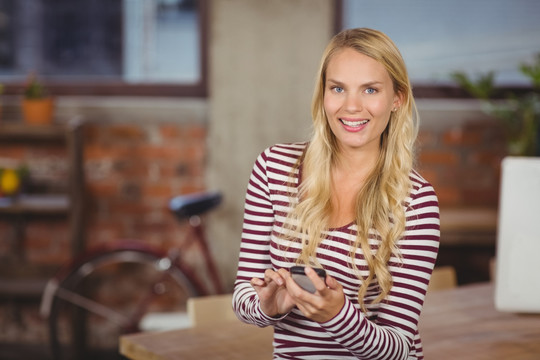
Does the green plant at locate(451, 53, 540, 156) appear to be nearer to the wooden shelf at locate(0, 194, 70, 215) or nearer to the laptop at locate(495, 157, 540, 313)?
the laptop at locate(495, 157, 540, 313)

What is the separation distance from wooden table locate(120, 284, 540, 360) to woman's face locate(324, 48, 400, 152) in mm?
562

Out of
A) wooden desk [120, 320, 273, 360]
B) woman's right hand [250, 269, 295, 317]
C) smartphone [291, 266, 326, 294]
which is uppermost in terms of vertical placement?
smartphone [291, 266, 326, 294]

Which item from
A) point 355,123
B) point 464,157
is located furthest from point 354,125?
point 464,157

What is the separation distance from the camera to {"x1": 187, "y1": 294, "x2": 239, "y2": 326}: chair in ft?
6.68

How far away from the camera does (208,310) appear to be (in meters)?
2.08

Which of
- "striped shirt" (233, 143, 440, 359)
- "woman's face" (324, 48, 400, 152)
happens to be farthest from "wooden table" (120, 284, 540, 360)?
"woman's face" (324, 48, 400, 152)

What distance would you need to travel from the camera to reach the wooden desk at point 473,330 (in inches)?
70.4

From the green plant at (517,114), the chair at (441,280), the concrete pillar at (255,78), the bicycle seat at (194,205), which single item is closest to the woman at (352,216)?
the chair at (441,280)

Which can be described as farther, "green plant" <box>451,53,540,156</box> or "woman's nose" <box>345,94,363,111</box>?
"green plant" <box>451,53,540,156</box>

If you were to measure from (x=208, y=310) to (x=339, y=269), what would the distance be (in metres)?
0.66

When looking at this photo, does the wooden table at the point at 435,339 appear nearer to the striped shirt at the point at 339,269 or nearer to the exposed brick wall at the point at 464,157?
the striped shirt at the point at 339,269

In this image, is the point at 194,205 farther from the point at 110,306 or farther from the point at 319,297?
the point at 319,297

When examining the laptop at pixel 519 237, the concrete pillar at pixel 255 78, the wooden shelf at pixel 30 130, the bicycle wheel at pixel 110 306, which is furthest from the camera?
the bicycle wheel at pixel 110 306

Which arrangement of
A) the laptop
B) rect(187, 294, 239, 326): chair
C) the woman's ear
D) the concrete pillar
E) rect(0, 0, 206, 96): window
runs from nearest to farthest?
the woman's ear → the laptop → rect(187, 294, 239, 326): chair → the concrete pillar → rect(0, 0, 206, 96): window
